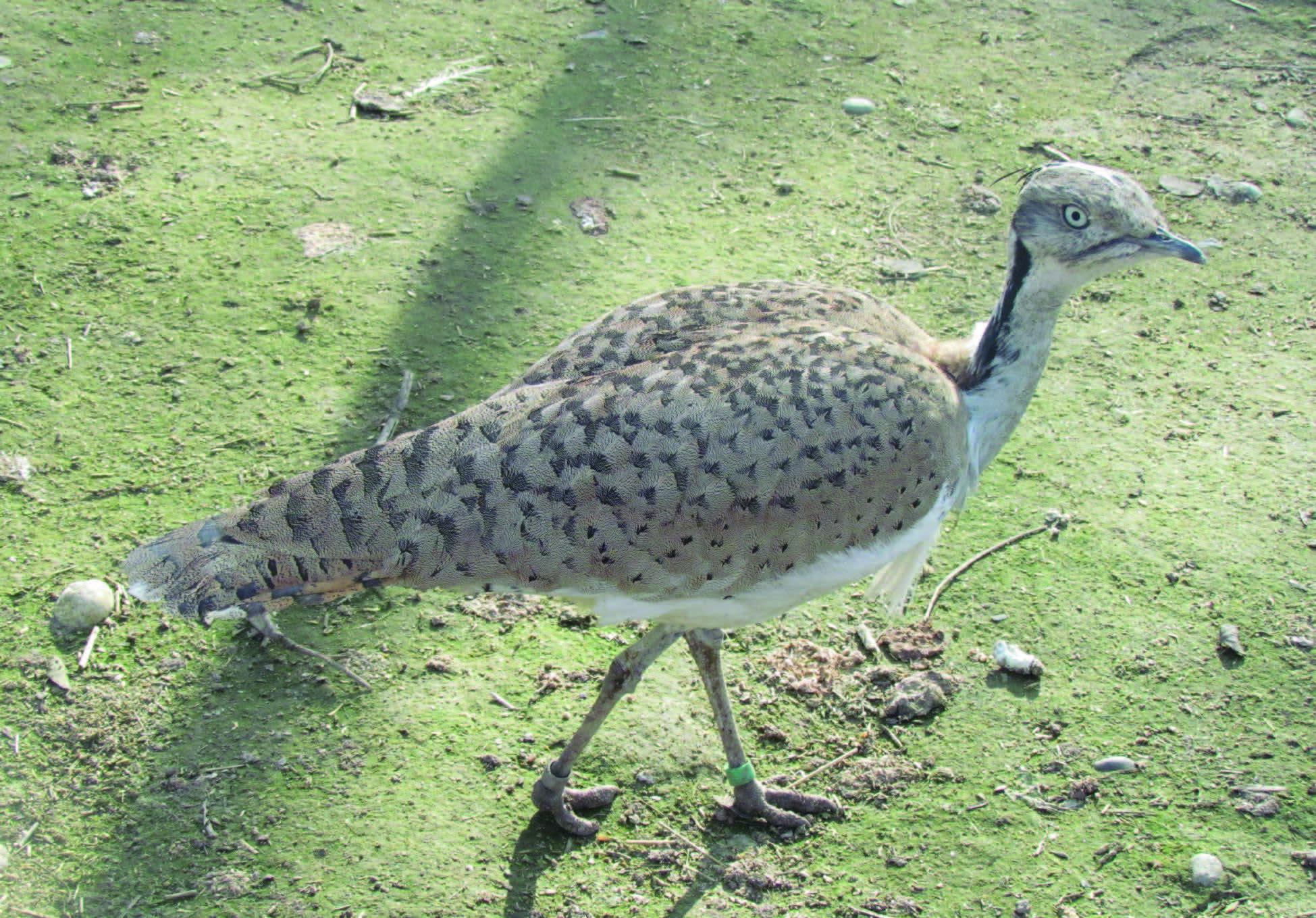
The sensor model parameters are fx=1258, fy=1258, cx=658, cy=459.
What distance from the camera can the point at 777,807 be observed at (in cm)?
414

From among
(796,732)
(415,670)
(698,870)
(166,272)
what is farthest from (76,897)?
(166,272)

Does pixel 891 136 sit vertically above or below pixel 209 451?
above

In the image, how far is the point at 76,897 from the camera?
11.8 feet

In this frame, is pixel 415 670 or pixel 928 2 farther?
pixel 928 2

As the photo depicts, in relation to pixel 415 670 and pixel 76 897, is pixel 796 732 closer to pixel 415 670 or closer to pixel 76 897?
pixel 415 670

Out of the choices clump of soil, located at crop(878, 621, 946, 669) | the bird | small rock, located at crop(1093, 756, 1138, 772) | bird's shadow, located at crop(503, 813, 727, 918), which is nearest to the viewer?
the bird

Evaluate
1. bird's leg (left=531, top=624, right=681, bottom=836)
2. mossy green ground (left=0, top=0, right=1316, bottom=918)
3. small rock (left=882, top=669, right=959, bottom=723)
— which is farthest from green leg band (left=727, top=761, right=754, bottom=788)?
small rock (left=882, top=669, right=959, bottom=723)

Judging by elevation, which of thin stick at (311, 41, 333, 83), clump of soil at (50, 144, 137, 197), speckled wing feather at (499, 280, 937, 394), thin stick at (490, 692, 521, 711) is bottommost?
thin stick at (490, 692, 521, 711)

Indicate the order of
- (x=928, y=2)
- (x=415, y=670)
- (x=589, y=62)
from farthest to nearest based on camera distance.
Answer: (x=928, y=2) < (x=589, y=62) < (x=415, y=670)

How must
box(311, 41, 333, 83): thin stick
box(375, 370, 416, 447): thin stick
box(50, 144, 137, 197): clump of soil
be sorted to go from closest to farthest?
box(375, 370, 416, 447): thin stick, box(50, 144, 137, 197): clump of soil, box(311, 41, 333, 83): thin stick

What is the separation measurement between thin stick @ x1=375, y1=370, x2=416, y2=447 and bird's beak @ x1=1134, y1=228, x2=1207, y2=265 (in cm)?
296

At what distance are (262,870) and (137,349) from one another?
8.87 ft

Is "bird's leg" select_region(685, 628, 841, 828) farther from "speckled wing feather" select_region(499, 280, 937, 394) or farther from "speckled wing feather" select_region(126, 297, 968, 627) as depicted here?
"speckled wing feather" select_region(499, 280, 937, 394)

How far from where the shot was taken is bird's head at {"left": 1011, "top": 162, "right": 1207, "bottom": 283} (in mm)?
4094
